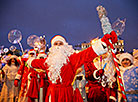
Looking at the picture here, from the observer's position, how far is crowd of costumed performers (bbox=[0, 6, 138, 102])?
187 cm

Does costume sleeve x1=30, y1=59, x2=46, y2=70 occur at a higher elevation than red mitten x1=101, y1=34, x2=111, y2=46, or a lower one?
lower

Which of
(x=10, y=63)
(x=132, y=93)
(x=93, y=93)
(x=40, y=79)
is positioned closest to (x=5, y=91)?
(x=10, y=63)

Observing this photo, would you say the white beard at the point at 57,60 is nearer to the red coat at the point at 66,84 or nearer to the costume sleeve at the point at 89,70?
the red coat at the point at 66,84

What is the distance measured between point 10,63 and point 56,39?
3661 mm

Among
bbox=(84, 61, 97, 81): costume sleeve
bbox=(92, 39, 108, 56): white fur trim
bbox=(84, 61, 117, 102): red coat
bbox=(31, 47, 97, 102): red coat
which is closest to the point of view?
bbox=(92, 39, 108, 56): white fur trim

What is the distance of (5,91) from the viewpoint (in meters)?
5.09

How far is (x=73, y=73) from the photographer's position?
235cm

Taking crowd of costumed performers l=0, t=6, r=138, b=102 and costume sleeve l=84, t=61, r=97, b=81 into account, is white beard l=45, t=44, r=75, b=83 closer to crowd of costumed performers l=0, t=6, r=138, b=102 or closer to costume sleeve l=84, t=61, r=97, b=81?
crowd of costumed performers l=0, t=6, r=138, b=102

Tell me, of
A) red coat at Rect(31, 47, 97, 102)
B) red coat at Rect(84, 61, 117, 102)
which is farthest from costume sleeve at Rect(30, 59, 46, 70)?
red coat at Rect(84, 61, 117, 102)

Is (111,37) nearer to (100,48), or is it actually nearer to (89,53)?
(100,48)

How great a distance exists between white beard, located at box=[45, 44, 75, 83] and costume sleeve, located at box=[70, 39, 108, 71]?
16 centimetres

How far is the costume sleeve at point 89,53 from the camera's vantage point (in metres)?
1.82

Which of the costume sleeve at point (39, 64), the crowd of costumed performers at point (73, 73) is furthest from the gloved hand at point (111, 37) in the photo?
the costume sleeve at point (39, 64)

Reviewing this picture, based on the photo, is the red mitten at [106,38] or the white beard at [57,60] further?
the white beard at [57,60]
